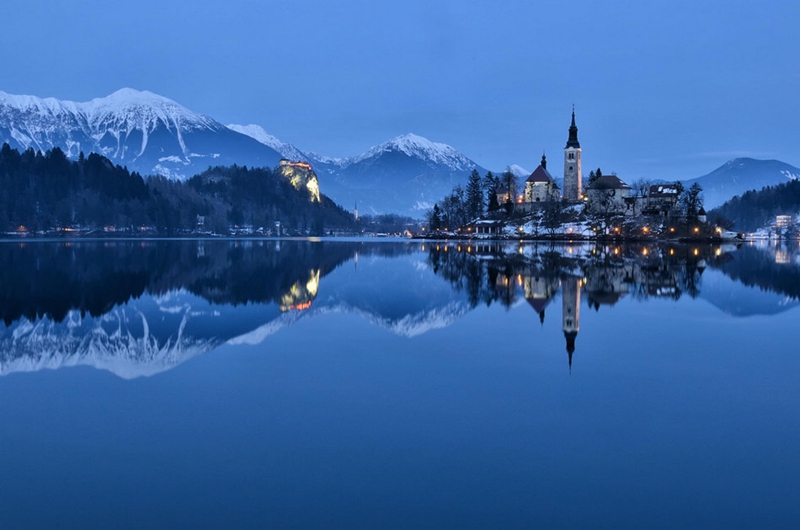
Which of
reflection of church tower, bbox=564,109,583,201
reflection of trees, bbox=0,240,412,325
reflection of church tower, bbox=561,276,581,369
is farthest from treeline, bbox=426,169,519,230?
reflection of church tower, bbox=561,276,581,369

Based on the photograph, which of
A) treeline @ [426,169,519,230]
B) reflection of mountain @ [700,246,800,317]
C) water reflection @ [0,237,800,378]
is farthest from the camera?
treeline @ [426,169,519,230]

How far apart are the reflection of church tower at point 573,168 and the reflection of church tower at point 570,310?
124 meters

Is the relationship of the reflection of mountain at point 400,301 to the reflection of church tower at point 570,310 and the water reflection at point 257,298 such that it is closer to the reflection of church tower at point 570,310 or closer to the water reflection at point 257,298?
the water reflection at point 257,298

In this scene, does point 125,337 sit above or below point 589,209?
below

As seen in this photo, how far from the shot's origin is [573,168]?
157 m

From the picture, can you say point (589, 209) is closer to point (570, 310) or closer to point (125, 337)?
point (570, 310)

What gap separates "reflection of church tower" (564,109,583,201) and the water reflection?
105411 millimetres

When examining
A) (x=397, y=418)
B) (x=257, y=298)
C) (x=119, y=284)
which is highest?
(x=119, y=284)

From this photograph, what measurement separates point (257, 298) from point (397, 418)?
20838mm

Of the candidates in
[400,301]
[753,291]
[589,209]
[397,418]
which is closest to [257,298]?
[400,301]

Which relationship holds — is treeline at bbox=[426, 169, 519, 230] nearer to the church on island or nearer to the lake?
the church on island

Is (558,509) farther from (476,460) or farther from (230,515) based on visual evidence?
(230,515)

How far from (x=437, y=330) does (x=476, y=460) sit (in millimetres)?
13046

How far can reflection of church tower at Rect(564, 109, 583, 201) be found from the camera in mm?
156875
